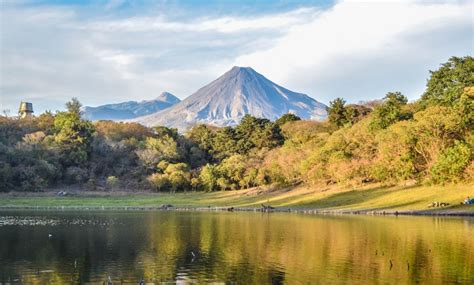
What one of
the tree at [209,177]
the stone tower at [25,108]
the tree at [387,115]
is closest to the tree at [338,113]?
the tree at [387,115]

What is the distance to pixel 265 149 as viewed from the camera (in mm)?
88500

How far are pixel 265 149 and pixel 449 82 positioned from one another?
29.6m

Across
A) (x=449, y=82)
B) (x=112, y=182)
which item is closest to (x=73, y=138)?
(x=112, y=182)

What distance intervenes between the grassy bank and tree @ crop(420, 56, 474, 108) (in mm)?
13823

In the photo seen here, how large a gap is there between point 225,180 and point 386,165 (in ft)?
80.7

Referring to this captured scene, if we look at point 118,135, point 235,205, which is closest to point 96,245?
point 235,205

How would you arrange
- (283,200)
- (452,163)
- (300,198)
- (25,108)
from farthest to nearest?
(25,108)
(283,200)
(300,198)
(452,163)

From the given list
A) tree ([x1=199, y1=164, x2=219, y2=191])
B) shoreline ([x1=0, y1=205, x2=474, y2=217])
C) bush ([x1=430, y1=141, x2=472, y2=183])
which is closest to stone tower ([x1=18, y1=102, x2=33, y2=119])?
tree ([x1=199, y1=164, x2=219, y2=191])

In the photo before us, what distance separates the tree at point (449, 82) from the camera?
224 feet

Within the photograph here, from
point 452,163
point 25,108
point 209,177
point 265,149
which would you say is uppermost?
point 25,108

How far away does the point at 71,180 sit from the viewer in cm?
8619

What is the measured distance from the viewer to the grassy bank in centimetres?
5613

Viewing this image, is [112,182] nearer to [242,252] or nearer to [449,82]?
[449,82]

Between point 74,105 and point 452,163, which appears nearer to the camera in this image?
point 452,163
